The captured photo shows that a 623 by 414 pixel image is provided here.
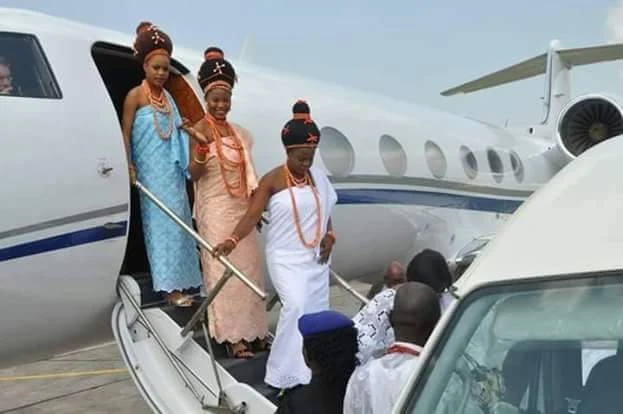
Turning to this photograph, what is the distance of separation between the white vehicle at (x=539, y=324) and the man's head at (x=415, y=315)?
696mm

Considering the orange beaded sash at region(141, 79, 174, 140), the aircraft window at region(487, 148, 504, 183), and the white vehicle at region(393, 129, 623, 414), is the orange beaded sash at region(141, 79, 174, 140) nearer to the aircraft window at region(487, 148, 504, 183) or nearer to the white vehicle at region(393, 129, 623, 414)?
the white vehicle at region(393, 129, 623, 414)

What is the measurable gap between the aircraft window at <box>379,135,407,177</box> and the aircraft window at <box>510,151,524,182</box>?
12.4ft

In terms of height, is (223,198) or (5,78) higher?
(5,78)

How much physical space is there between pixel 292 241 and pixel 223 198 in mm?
587

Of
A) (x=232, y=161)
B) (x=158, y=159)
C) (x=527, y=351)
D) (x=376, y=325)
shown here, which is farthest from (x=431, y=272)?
(x=527, y=351)

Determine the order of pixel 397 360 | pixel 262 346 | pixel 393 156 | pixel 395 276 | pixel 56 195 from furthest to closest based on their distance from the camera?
pixel 393 156
pixel 395 276
pixel 262 346
pixel 56 195
pixel 397 360

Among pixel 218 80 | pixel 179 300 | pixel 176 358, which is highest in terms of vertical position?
pixel 218 80

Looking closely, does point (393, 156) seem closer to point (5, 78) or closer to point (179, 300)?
point (179, 300)

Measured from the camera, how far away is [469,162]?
10.2 meters

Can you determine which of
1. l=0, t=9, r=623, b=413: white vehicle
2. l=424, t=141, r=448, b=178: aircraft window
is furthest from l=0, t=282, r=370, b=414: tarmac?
l=0, t=9, r=623, b=413: white vehicle

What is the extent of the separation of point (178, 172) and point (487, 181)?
245 inches

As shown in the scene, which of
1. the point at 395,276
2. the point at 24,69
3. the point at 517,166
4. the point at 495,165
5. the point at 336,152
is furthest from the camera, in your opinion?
the point at 517,166

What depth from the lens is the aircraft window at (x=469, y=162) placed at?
9995 mm

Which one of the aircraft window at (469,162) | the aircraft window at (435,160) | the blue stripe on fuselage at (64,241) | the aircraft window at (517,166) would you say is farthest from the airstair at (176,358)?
the aircraft window at (517,166)
